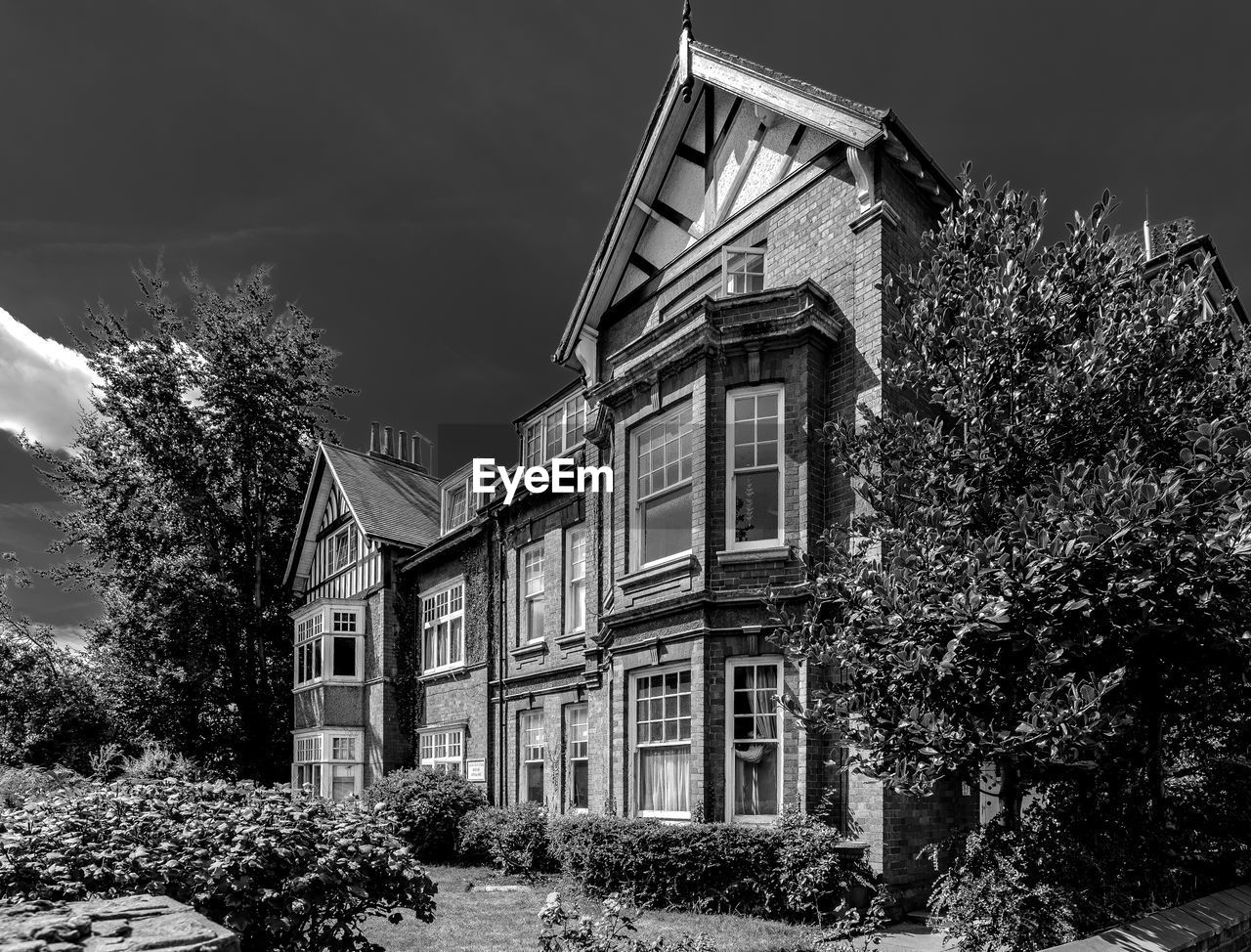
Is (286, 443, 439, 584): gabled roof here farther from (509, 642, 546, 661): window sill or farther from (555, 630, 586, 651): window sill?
(555, 630, 586, 651): window sill

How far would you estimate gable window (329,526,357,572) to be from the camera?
30.4m

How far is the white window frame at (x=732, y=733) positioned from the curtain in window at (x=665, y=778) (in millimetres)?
838

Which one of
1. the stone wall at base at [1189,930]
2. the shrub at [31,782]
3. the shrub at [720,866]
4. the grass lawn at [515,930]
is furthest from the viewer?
the shrub at [720,866]

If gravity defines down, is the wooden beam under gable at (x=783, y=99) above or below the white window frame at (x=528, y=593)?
above

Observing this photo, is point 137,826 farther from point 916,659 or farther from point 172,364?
point 172,364

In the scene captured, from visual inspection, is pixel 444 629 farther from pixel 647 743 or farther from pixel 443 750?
pixel 647 743

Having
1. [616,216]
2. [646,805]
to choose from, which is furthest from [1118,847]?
[616,216]

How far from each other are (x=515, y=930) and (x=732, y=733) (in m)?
3.81

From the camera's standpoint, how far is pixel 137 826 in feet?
20.6

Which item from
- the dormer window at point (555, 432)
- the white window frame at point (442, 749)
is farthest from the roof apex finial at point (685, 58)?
the white window frame at point (442, 749)

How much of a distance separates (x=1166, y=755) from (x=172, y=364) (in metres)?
33.0

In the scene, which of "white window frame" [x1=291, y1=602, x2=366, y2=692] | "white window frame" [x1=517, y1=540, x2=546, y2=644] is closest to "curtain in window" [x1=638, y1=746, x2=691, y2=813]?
"white window frame" [x1=517, y1=540, x2=546, y2=644]

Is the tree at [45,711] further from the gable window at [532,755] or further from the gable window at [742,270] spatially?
the gable window at [742,270]

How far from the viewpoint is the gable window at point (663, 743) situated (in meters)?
13.6
